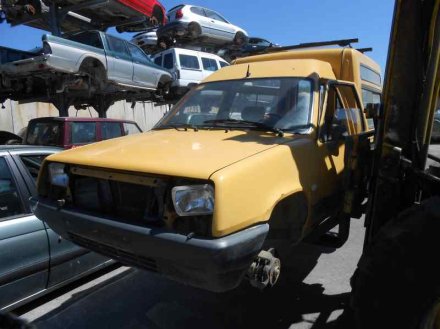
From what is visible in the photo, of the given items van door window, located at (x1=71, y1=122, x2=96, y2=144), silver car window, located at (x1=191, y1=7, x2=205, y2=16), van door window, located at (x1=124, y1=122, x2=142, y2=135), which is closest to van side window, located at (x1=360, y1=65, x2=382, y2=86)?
van door window, located at (x1=124, y1=122, x2=142, y2=135)

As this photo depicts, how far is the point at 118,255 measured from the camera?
9.33ft

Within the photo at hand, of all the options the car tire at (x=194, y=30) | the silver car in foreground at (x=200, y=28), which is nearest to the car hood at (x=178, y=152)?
the silver car in foreground at (x=200, y=28)

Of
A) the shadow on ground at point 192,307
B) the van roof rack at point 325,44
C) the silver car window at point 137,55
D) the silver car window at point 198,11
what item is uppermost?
the silver car window at point 198,11

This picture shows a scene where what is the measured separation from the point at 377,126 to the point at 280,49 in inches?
119

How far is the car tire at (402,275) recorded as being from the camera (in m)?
2.26

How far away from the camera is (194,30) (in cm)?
1590

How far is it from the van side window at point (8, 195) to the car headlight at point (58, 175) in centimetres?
47

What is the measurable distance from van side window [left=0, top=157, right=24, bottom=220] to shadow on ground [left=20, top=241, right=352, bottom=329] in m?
0.95

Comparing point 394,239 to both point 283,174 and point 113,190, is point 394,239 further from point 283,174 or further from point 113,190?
point 113,190

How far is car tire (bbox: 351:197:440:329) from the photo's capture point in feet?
7.40

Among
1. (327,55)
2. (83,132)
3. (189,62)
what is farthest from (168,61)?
(327,55)

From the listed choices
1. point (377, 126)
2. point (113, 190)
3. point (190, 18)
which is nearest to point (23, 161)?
point (113, 190)

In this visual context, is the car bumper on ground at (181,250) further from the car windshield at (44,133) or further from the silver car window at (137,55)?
the silver car window at (137,55)

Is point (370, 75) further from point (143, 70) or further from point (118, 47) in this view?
point (143, 70)
